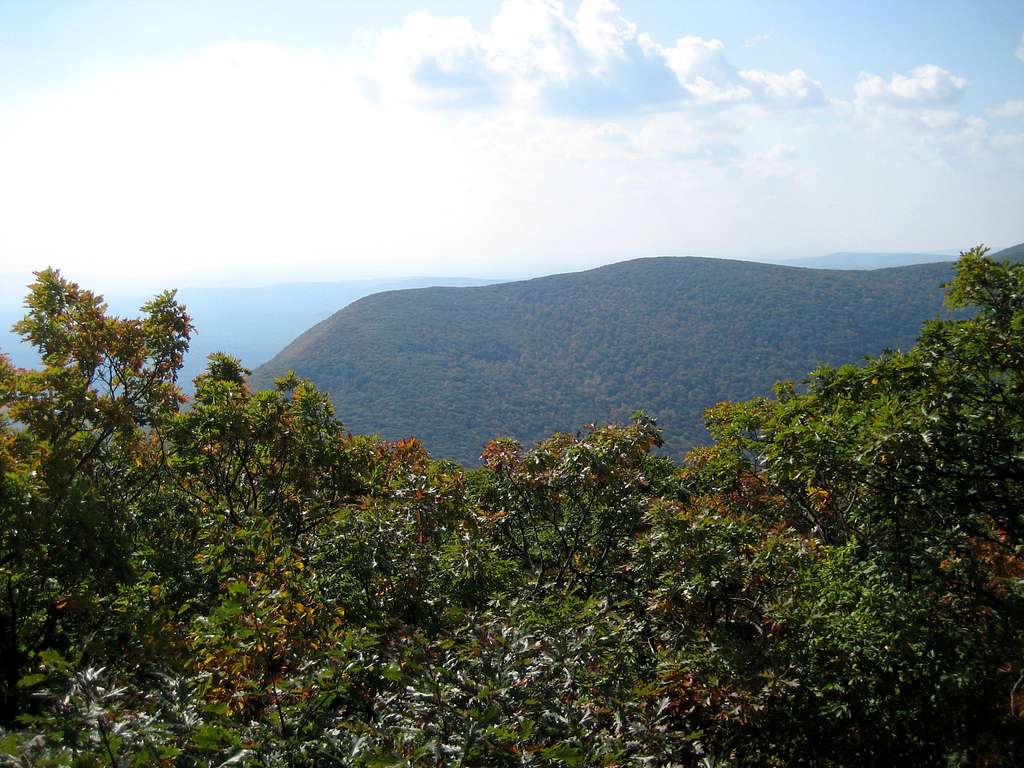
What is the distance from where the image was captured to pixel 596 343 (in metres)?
122

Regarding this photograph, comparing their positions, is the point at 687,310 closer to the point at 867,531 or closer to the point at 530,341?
the point at 530,341

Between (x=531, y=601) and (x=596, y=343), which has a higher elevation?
(x=531, y=601)

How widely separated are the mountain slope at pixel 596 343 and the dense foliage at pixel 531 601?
69.8m

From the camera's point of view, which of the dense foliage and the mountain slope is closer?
the dense foliage

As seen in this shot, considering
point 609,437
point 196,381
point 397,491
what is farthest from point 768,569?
point 196,381

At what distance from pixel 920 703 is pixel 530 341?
123 meters

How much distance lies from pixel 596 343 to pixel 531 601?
389 feet

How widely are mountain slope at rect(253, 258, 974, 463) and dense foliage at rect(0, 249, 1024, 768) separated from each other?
2747 inches

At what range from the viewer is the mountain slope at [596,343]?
9638 cm

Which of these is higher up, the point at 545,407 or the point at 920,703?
the point at 920,703

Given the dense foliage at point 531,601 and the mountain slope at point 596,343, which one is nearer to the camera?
the dense foliage at point 531,601

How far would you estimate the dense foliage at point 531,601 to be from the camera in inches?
128

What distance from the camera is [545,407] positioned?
10356 cm

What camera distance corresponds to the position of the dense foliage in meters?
3.25
